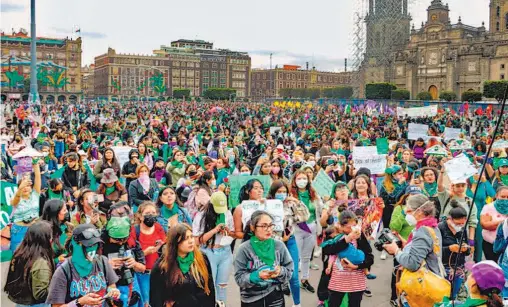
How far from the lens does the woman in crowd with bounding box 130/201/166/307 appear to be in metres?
4.78

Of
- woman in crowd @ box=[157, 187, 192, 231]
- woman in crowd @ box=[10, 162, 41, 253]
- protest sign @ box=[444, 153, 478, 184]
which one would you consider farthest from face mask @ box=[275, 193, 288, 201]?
woman in crowd @ box=[10, 162, 41, 253]

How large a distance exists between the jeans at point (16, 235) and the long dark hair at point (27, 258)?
172 cm

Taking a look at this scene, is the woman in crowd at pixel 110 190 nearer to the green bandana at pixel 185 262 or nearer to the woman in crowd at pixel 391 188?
the green bandana at pixel 185 262

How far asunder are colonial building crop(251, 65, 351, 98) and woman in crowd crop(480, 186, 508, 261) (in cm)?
13556

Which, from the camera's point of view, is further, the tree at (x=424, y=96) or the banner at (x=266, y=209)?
the tree at (x=424, y=96)

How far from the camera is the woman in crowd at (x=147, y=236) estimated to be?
15.7 feet

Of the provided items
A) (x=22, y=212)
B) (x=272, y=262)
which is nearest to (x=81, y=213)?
(x=22, y=212)

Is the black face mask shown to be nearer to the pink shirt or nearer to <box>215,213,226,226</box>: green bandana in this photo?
<box>215,213,226,226</box>: green bandana

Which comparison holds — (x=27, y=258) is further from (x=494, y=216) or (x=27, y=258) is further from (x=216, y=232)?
(x=494, y=216)

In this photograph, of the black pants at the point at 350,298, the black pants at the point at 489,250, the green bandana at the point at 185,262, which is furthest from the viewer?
the black pants at the point at 489,250

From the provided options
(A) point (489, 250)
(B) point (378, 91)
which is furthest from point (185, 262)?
(B) point (378, 91)

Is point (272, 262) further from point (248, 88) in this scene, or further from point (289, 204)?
point (248, 88)

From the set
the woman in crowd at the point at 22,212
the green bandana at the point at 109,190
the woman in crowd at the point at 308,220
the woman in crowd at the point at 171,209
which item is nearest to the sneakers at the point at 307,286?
the woman in crowd at the point at 308,220

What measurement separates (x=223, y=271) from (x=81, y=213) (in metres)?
1.68
